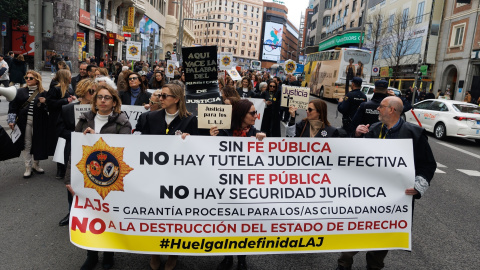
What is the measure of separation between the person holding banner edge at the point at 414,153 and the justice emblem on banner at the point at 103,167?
2221 mm

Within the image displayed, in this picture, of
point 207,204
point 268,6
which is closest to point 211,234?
point 207,204

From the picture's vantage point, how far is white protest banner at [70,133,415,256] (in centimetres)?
329

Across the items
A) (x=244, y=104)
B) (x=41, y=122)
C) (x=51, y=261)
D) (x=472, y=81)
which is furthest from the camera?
(x=472, y=81)

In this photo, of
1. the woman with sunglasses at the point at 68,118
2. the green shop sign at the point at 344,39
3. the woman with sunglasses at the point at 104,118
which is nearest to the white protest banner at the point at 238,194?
the woman with sunglasses at the point at 104,118

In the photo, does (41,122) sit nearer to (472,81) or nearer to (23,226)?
(23,226)

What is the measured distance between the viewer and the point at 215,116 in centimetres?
399

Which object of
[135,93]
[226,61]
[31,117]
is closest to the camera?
[31,117]

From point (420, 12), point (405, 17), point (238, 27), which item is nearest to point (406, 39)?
point (405, 17)

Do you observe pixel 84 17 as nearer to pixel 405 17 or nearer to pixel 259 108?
pixel 259 108

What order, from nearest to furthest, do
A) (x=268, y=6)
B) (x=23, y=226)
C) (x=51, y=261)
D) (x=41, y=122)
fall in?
(x=51, y=261)
(x=23, y=226)
(x=41, y=122)
(x=268, y=6)

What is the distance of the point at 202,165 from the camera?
11.1 feet

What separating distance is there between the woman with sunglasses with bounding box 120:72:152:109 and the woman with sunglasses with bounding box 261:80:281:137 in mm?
3066

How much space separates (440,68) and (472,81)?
4.67 metres

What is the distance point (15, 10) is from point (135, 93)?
28016 mm
